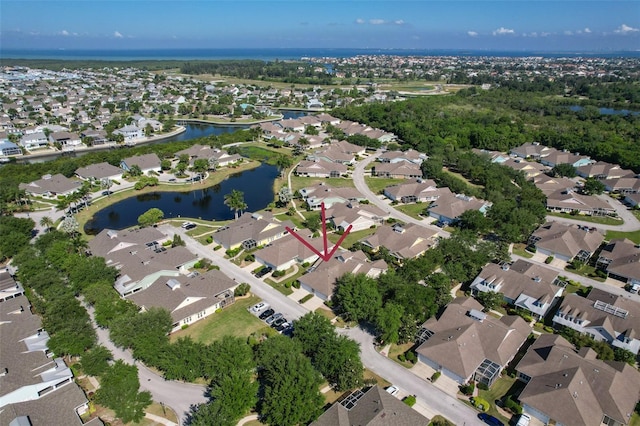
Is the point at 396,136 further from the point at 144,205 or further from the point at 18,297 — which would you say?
the point at 18,297

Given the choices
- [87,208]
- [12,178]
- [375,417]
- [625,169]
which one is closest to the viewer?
[375,417]

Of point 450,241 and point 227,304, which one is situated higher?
point 450,241

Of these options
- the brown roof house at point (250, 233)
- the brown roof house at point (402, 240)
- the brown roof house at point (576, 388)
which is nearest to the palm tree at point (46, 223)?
the brown roof house at point (250, 233)

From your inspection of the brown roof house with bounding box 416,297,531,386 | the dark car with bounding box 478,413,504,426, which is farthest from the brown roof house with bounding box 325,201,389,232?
the dark car with bounding box 478,413,504,426

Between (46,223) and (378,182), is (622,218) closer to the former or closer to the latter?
(378,182)

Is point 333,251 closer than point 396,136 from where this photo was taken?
Yes

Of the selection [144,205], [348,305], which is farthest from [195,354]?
[144,205]

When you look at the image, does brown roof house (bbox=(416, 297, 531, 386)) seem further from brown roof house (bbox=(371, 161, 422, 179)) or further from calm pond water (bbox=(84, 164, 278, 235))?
brown roof house (bbox=(371, 161, 422, 179))

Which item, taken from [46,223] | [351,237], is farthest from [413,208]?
[46,223]
